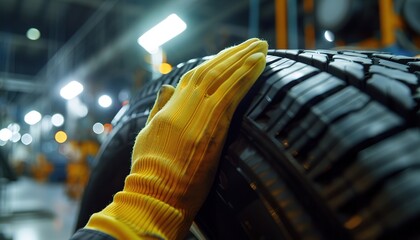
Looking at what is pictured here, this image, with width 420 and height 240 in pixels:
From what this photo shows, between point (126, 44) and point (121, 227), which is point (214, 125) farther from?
point (126, 44)

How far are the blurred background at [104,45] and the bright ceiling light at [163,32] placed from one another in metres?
0.02

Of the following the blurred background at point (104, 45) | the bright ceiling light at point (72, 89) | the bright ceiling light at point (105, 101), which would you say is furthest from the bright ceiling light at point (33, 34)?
the bright ceiling light at point (105, 101)

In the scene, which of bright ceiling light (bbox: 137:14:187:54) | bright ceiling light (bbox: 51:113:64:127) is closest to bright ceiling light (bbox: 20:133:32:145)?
bright ceiling light (bbox: 51:113:64:127)

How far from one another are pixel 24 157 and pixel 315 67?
50.5 ft

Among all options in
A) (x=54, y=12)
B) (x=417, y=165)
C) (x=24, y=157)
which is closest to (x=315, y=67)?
(x=417, y=165)

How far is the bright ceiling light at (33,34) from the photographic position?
961cm

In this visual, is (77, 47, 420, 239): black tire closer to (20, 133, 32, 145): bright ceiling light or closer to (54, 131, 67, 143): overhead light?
(54, 131, 67, 143): overhead light

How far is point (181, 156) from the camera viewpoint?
50cm

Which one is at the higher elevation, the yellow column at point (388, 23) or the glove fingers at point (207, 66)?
the yellow column at point (388, 23)

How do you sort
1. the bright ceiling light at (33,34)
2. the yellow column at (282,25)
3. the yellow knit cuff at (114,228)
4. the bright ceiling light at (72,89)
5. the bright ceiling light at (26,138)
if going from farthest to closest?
the bright ceiling light at (26,138) → the bright ceiling light at (33,34) → the bright ceiling light at (72,89) → the yellow column at (282,25) → the yellow knit cuff at (114,228)

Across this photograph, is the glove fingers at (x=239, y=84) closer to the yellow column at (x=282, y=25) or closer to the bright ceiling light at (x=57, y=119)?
the yellow column at (x=282, y=25)

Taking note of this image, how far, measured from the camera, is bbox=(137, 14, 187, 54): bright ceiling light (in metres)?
3.91

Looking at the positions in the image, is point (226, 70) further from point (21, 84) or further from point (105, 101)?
point (21, 84)

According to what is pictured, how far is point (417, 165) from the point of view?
35cm
